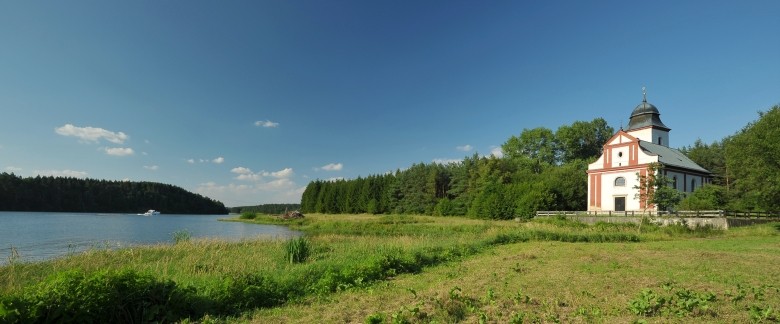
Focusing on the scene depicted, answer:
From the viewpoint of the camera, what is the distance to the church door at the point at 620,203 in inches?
1757

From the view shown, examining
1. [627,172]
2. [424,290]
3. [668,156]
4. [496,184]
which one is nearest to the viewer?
[424,290]

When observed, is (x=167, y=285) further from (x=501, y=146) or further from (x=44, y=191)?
(x=44, y=191)

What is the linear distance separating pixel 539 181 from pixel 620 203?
9.69 meters

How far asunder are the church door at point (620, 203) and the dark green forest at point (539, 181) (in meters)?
6.41

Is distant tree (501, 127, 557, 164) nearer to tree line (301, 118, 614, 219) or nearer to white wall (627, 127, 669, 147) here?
tree line (301, 118, 614, 219)

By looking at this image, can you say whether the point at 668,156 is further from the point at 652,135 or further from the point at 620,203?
the point at 620,203

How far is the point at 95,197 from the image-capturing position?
120 m

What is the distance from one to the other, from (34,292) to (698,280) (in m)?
12.4

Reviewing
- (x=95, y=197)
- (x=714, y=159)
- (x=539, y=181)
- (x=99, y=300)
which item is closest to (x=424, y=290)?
(x=99, y=300)

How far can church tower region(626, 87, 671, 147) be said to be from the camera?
53.6 meters

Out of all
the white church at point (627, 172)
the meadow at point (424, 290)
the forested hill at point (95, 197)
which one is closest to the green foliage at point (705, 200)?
the white church at point (627, 172)

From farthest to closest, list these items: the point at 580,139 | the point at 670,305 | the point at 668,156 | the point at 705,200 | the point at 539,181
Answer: the point at 580,139 → the point at 539,181 → the point at 668,156 → the point at 705,200 → the point at 670,305

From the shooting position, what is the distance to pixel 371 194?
285 feet

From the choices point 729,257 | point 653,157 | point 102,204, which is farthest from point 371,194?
point 102,204
